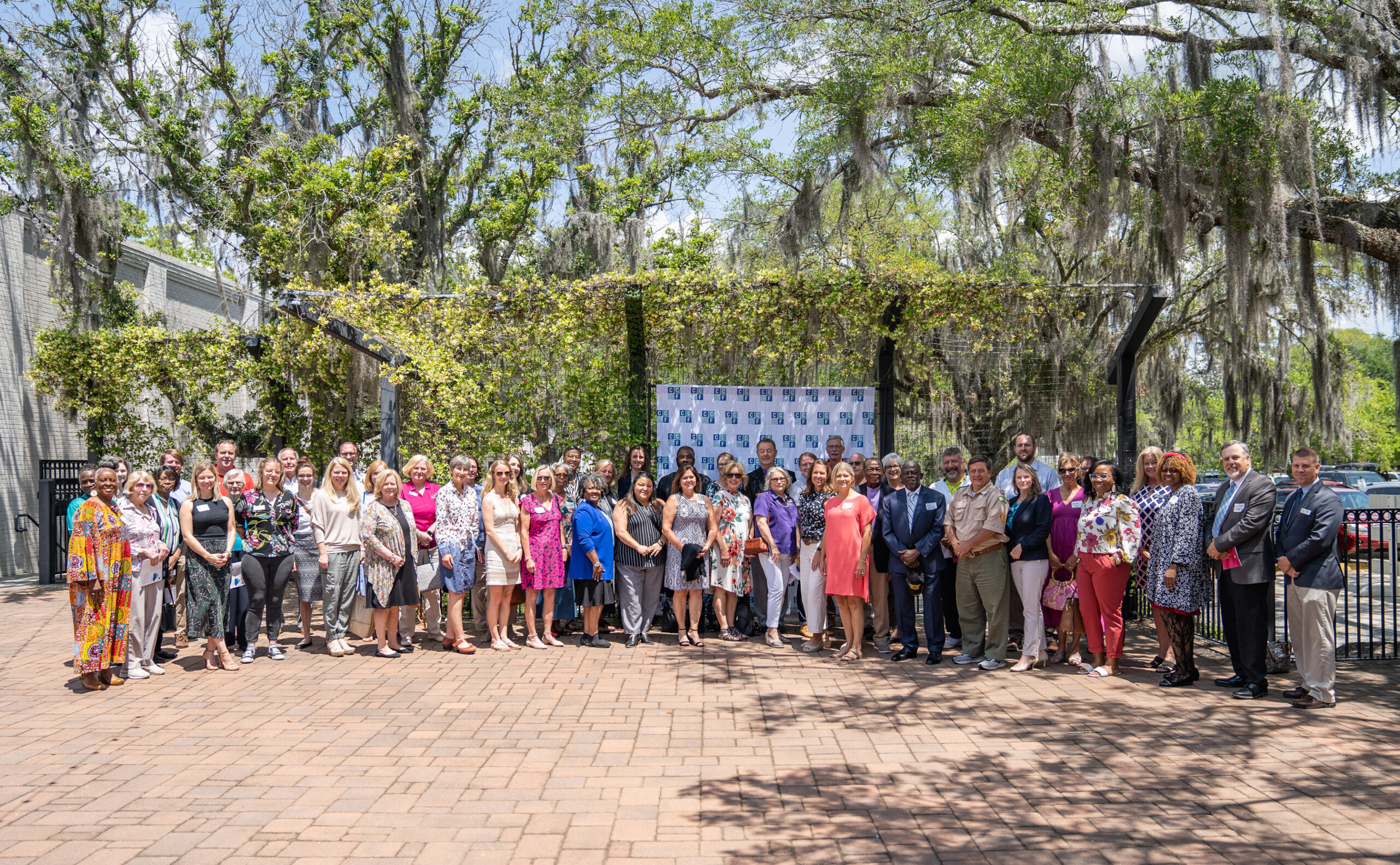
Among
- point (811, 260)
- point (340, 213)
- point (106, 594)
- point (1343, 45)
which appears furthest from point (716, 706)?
point (340, 213)

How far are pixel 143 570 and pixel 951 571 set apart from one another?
6.10 meters

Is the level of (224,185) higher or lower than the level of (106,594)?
higher

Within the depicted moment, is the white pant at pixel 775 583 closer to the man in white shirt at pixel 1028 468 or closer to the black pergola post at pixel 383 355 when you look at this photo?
the man in white shirt at pixel 1028 468

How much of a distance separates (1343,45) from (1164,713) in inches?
244

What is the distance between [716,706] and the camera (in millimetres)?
6004

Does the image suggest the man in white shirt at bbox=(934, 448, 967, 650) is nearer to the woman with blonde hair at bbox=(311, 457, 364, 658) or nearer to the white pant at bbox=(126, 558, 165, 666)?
the woman with blonde hair at bbox=(311, 457, 364, 658)

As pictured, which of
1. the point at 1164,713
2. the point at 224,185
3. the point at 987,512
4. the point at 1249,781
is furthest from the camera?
the point at 224,185

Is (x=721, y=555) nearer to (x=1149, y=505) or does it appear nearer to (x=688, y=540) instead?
(x=688, y=540)

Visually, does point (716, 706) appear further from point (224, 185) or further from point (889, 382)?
point (224, 185)

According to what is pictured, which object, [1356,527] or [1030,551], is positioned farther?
[1356,527]

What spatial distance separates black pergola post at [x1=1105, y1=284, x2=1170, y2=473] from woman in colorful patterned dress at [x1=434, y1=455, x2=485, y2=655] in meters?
5.95

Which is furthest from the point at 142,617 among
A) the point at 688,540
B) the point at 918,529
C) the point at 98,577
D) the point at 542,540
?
the point at 918,529

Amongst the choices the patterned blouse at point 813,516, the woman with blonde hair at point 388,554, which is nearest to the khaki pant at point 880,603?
the patterned blouse at point 813,516

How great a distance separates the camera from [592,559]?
7.86m
